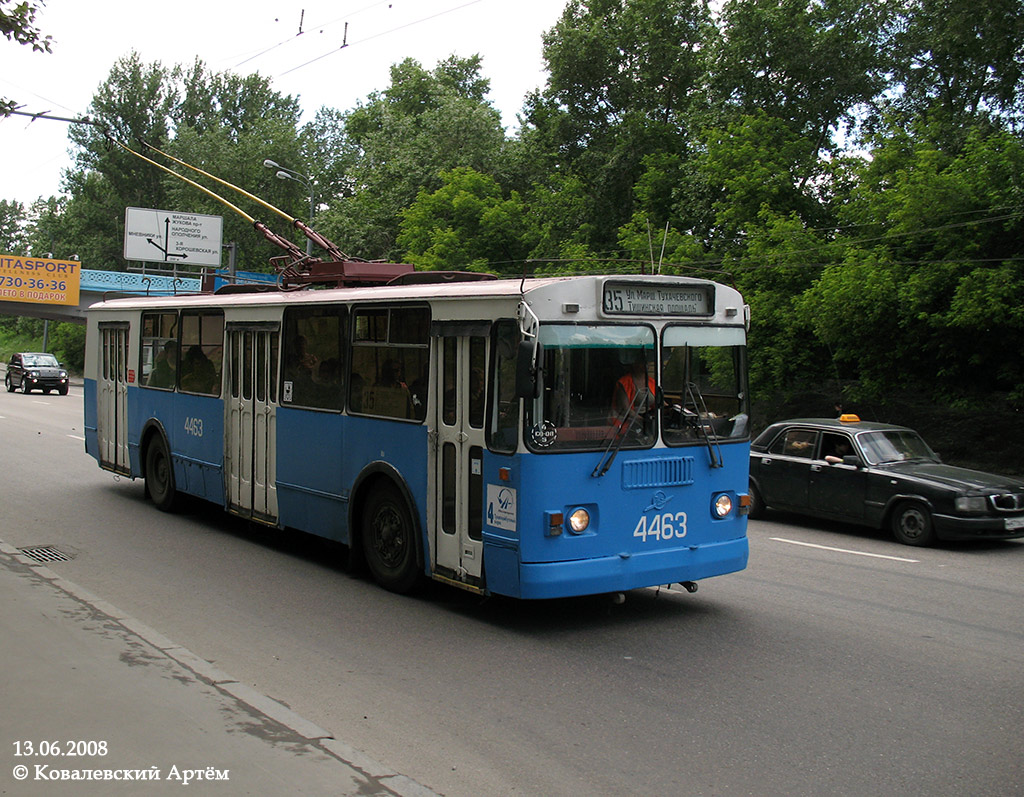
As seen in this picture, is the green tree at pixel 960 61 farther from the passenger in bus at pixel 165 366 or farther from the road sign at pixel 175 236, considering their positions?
the road sign at pixel 175 236

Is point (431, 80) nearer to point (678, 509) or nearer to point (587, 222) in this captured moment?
point (587, 222)

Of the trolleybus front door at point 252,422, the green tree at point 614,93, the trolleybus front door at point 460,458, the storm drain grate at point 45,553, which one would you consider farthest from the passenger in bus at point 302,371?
the green tree at point 614,93

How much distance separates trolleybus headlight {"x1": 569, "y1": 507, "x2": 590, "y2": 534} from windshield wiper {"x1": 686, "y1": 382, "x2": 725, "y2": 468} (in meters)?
1.29

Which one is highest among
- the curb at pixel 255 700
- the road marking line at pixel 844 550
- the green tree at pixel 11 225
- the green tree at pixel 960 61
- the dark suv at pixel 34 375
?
the green tree at pixel 11 225

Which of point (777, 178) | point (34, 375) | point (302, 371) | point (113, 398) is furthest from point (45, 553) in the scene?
point (34, 375)

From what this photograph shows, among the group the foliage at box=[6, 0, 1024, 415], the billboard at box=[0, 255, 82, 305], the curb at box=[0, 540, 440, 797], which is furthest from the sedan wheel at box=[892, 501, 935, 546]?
the billboard at box=[0, 255, 82, 305]

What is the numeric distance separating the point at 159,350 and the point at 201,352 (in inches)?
55.0

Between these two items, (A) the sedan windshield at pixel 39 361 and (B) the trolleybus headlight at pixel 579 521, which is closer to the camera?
(B) the trolleybus headlight at pixel 579 521

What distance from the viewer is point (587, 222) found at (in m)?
38.2

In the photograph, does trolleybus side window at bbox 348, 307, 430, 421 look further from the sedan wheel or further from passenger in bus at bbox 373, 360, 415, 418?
the sedan wheel

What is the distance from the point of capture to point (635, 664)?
6934 mm

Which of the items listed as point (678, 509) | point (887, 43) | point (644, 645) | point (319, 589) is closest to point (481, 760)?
point (644, 645)

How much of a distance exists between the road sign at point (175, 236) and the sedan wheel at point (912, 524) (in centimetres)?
4634

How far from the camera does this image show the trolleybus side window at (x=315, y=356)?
31.7 feet
